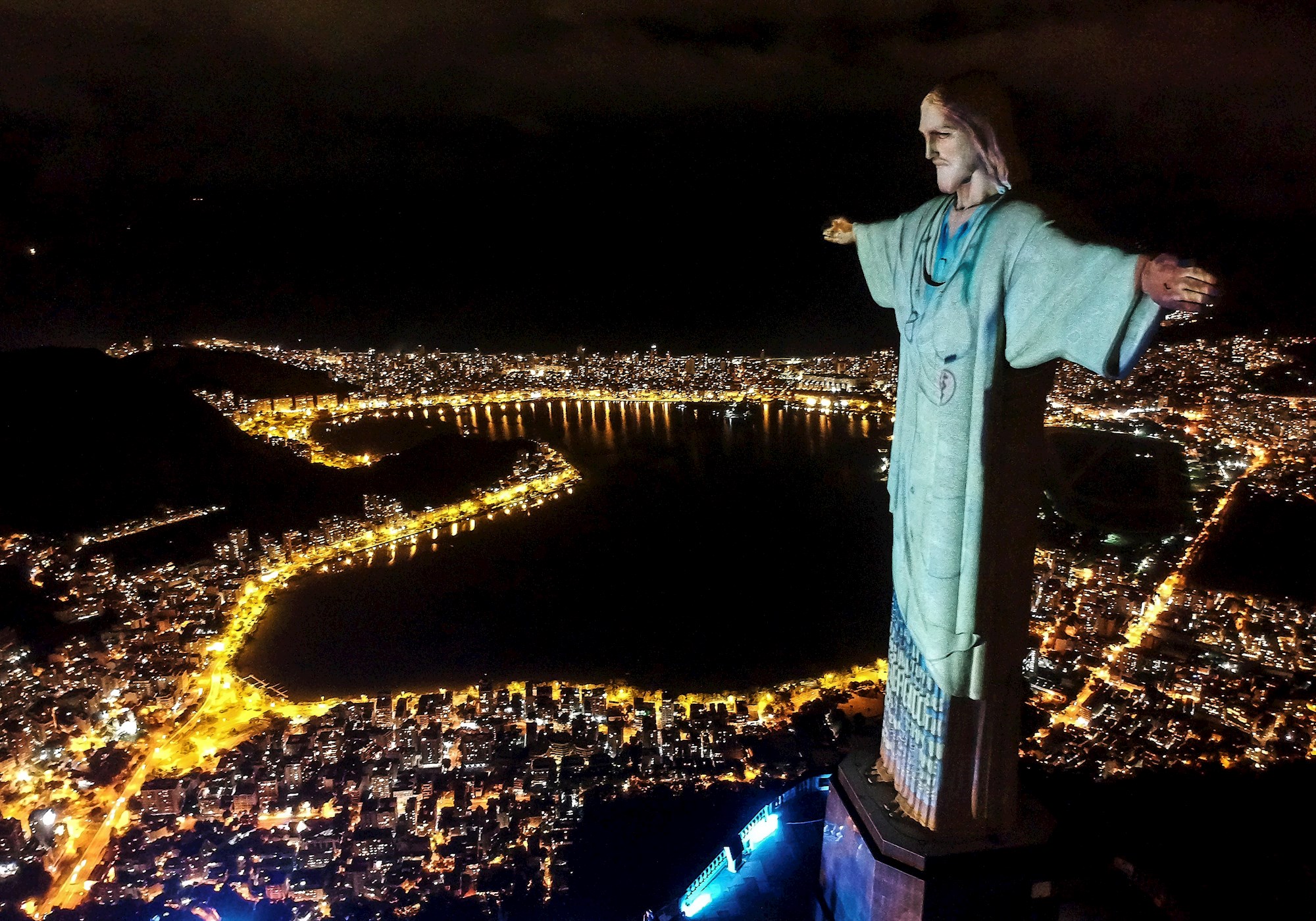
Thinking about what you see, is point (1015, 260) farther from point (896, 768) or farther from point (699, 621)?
point (699, 621)

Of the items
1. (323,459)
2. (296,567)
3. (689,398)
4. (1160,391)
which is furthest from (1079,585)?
(689,398)

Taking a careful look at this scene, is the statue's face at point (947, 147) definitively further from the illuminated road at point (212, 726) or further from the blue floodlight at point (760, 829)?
the illuminated road at point (212, 726)

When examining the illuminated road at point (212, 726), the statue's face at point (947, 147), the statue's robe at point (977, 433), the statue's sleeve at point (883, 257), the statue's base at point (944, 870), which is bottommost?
the illuminated road at point (212, 726)

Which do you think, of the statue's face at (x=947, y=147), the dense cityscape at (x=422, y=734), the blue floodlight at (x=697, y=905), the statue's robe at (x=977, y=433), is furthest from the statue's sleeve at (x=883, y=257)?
the dense cityscape at (x=422, y=734)

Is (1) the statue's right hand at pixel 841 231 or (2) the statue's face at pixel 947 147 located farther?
(1) the statue's right hand at pixel 841 231

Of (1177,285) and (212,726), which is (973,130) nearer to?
(1177,285)

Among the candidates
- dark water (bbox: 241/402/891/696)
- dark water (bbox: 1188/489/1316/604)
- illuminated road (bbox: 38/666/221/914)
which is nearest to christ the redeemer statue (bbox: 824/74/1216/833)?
illuminated road (bbox: 38/666/221/914)

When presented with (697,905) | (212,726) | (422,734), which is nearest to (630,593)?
(422,734)
